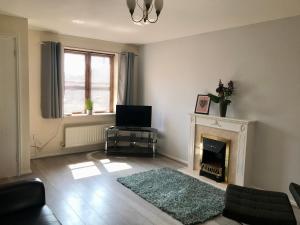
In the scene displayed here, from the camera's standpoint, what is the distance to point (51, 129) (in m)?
4.72

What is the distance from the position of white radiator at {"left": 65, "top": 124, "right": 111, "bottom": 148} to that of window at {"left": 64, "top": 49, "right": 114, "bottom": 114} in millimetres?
399

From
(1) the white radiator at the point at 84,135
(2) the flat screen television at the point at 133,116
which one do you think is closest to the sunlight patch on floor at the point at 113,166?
(1) the white radiator at the point at 84,135

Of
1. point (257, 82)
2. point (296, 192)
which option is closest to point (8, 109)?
point (257, 82)

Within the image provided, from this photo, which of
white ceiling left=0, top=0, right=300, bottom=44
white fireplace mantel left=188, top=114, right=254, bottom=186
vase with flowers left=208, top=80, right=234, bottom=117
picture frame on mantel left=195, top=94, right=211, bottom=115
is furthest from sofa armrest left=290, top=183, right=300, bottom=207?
picture frame on mantel left=195, top=94, right=211, bottom=115

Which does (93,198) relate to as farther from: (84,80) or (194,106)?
(84,80)

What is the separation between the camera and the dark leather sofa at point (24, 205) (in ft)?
5.82

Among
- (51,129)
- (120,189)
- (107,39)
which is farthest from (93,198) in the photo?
(107,39)

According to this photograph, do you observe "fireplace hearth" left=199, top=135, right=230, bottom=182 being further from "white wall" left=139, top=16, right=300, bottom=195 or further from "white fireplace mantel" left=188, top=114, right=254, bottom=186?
"white wall" left=139, top=16, right=300, bottom=195

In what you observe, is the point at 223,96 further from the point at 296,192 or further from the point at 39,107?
the point at 39,107

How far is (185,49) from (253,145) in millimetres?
2061

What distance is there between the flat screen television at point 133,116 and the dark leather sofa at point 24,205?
3.02 metres

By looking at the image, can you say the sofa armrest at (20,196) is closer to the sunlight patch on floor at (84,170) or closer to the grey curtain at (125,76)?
the sunlight patch on floor at (84,170)

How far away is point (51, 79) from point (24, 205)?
9.61ft

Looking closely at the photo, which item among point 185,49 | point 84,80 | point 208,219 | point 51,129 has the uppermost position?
point 185,49
